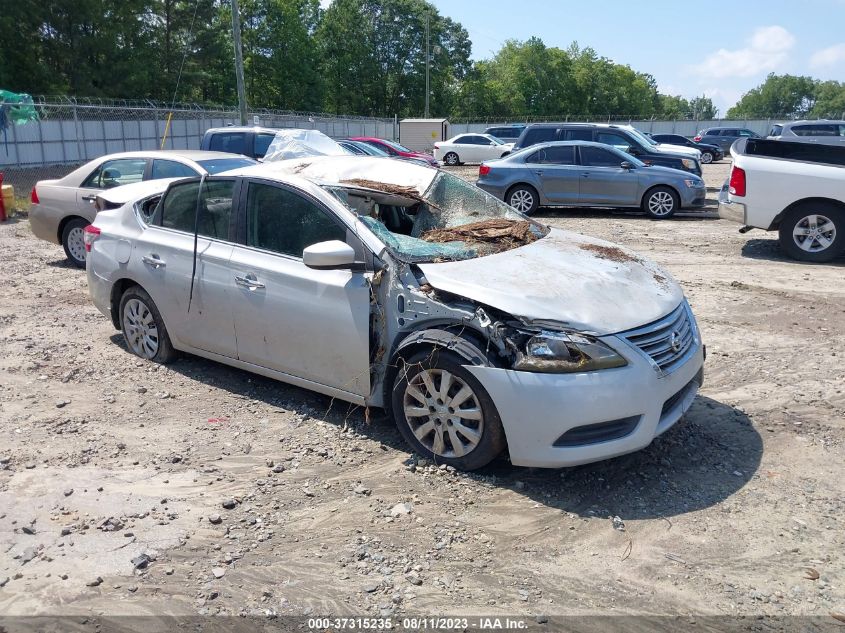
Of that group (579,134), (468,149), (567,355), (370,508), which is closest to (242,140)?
(579,134)

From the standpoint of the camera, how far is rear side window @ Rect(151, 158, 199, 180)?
364 inches

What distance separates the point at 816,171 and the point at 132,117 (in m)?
28.0

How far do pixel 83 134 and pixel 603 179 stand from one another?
21.6 meters

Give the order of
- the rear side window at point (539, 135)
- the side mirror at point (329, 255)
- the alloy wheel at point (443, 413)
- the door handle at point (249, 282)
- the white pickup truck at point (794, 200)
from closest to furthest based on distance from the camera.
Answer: the alloy wheel at point (443, 413), the side mirror at point (329, 255), the door handle at point (249, 282), the white pickup truck at point (794, 200), the rear side window at point (539, 135)

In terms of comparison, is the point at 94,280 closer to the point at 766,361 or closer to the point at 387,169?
the point at 387,169

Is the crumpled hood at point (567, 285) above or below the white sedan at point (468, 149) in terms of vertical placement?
below

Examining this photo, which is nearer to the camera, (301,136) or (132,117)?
(301,136)

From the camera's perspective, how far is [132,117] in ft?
101

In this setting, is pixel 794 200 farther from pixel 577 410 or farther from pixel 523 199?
pixel 577 410

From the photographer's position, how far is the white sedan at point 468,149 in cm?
3509

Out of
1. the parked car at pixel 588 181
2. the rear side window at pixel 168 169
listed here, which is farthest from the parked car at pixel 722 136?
the rear side window at pixel 168 169

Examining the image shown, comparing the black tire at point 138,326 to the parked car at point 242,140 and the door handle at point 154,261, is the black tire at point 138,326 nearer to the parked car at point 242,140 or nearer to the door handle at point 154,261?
the door handle at point 154,261

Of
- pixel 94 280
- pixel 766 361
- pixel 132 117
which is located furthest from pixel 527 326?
pixel 132 117

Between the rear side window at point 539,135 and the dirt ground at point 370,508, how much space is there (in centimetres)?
1258
